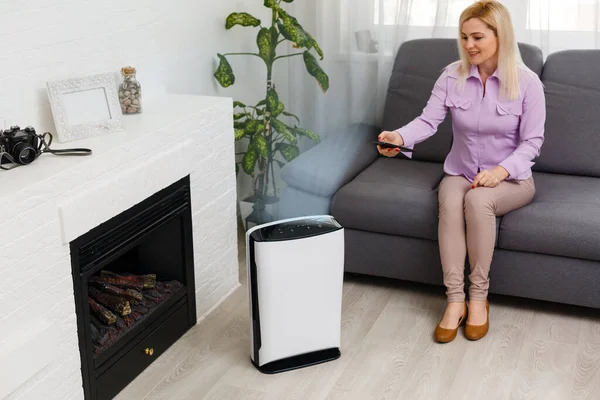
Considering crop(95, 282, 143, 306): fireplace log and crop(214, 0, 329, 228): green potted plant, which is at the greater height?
crop(214, 0, 329, 228): green potted plant

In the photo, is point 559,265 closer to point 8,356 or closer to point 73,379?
point 73,379

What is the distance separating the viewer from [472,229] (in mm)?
2646

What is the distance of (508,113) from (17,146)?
159 cm

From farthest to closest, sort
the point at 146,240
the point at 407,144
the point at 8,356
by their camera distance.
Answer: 1. the point at 407,144
2. the point at 146,240
3. the point at 8,356

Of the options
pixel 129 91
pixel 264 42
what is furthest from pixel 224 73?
pixel 129 91

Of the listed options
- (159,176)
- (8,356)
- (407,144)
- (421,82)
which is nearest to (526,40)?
(421,82)

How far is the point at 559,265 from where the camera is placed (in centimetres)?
267

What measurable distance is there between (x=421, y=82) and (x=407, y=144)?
21.1 inches

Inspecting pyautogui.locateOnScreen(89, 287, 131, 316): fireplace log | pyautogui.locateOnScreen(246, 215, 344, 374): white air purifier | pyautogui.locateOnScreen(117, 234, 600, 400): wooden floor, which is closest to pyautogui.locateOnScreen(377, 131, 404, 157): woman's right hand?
pyautogui.locateOnScreen(246, 215, 344, 374): white air purifier

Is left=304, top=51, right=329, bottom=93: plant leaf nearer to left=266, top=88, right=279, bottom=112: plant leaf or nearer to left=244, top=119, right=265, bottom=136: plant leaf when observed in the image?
left=266, top=88, right=279, bottom=112: plant leaf

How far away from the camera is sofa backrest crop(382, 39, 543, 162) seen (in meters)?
3.24

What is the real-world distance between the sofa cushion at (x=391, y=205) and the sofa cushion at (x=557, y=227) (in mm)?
270

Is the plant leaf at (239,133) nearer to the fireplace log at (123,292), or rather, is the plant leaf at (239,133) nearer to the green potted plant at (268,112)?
the green potted plant at (268,112)

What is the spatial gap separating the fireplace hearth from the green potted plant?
2.17ft
